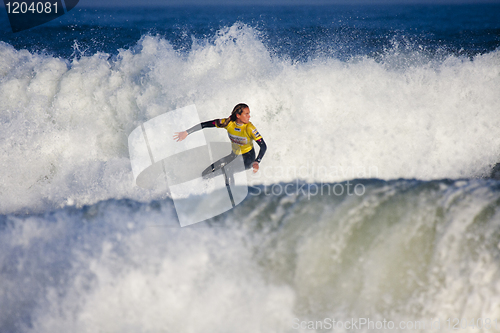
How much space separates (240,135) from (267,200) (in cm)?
80

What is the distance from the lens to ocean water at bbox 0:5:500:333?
2.55 meters

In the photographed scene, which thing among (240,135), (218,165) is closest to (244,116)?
(240,135)

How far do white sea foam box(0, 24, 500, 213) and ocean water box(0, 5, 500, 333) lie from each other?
0.09 ft

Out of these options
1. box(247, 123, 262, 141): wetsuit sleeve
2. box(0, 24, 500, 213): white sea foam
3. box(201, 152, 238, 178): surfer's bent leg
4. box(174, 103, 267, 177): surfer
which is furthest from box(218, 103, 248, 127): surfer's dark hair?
box(0, 24, 500, 213): white sea foam

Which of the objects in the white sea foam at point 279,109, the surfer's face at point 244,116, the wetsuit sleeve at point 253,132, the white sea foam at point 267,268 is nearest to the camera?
the white sea foam at point 267,268

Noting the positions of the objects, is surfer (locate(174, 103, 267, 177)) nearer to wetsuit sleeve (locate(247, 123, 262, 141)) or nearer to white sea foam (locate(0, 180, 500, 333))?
wetsuit sleeve (locate(247, 123, 262, 141))

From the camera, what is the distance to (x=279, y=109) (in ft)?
17.1

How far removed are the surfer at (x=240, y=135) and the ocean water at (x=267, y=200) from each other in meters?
0.37

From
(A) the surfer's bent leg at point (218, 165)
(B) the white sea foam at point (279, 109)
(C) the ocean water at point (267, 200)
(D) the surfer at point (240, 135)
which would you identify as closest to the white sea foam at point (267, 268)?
(C) the ocean water at point (267, 200)

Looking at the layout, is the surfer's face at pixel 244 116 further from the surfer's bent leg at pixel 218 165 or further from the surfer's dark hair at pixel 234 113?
the surfer's bent leg at pixel 218 165

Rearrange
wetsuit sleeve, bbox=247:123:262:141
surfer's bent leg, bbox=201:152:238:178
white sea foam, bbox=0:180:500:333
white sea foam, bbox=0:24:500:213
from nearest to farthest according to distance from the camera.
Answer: white sea foam, bbox=0:180:500:333, wetsuit sleeve, bbox=247:123:262:141, surfer's bent leg, bbox=201:152:238:178, white sea foam, bbox=0:24:500:213

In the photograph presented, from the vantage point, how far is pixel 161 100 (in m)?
5.29

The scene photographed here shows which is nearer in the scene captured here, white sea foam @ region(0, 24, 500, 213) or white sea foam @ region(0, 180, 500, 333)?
white sea foam @ region(0, 180, 500, 333)

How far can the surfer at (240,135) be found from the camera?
3217 millimetres
